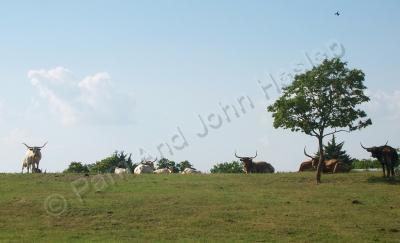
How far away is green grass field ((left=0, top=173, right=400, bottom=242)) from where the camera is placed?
23.3 metres

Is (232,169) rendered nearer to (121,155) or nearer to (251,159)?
(121,155)

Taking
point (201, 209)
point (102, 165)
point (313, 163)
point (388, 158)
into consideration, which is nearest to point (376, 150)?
point (388, 158)

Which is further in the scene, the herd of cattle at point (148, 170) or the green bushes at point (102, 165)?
the green bushes at point (102, 165)

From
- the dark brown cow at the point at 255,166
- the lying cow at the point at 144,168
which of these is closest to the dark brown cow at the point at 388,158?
the dark brown cow at the point at 255,166

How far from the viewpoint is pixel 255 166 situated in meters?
45.6

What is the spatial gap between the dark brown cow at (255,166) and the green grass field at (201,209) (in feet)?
27.4

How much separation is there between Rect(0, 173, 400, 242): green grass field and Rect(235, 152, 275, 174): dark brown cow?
8.35 meters

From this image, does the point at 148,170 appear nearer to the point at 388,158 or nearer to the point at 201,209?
the point at 388,158

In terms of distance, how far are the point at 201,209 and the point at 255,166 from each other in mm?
18782

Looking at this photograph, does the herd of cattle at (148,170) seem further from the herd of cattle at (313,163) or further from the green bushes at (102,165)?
the green bushes at (102,165)

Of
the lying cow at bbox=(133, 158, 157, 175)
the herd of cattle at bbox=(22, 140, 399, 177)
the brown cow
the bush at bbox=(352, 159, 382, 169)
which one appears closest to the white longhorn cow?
the herd of cattle at bbox=(22, 140, 399, 177)

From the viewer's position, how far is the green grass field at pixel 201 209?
2327 cm

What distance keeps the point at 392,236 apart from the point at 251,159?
22.4 metres

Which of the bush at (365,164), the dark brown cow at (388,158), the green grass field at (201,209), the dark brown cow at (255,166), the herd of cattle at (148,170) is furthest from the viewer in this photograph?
the bush at (365,164)
